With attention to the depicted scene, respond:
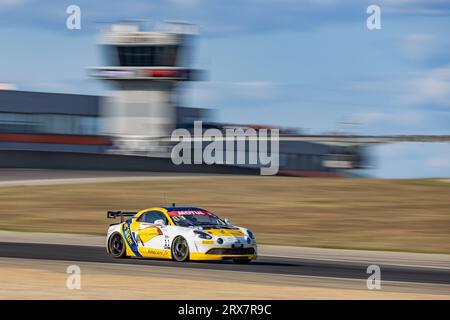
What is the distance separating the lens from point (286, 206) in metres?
38.6

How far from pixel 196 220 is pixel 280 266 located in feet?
6.45

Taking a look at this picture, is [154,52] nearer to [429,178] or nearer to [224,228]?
[429,178]

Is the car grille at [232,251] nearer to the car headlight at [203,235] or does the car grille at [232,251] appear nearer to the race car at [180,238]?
the race car at [180,238]

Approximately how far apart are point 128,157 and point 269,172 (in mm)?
17834

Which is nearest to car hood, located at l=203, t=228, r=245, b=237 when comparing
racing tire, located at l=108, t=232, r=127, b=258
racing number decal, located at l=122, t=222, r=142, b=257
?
racing number decal, located at l=122, t=222, r=142, b=257

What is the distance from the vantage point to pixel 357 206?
38.0 meters

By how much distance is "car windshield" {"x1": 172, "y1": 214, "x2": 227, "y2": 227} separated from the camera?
18.7 metres

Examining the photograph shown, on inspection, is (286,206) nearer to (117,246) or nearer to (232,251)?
(117,246)

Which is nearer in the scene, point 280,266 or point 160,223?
point 280,266

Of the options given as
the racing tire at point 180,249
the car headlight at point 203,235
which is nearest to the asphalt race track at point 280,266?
the racing tire at point 180,249

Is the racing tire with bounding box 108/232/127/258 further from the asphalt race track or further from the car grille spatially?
the car grille

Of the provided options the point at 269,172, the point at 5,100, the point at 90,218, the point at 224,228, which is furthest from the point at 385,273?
the point at 5,100

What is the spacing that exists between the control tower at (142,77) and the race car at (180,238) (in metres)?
57.7

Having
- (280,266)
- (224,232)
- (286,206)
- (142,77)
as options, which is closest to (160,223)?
(224,232)
